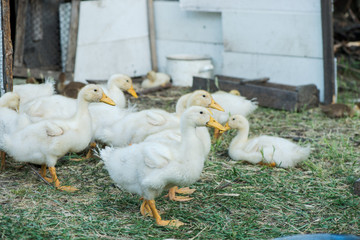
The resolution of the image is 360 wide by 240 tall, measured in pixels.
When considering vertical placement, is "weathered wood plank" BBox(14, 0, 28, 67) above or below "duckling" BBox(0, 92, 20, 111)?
above

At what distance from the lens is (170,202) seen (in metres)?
4.38

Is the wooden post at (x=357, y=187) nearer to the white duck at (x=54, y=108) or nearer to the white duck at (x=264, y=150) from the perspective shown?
the white duck at (x=264, y=150)

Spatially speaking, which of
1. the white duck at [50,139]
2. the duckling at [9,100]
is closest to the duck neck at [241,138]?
the white duck at [50,139]

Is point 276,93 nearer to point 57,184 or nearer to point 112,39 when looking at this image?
point 112,39

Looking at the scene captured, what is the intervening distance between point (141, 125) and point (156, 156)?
1368 millimetres

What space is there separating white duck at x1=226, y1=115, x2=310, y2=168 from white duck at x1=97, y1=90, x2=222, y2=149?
43 centimetres

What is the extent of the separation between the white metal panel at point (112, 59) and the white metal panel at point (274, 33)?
1.78m

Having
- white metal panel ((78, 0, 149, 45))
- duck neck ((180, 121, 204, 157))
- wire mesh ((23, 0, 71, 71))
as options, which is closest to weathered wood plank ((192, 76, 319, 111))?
white metal panel ((78, 0, 149, 45))

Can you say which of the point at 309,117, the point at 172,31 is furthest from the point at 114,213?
the point at 172,31

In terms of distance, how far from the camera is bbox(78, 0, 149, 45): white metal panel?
8.70m

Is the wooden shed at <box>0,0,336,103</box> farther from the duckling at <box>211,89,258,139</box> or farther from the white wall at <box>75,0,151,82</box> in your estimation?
the duckling at <box>211,89,258,139</box>

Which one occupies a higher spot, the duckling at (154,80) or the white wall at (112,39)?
the white wall at (112,39)

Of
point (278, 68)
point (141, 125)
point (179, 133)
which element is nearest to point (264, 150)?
point (179, 133)

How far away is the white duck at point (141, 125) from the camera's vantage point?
508 cm
